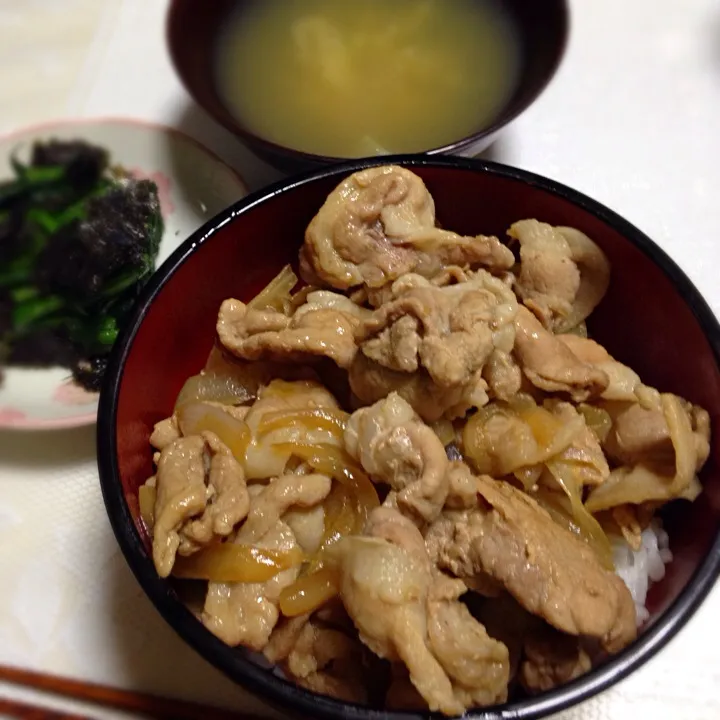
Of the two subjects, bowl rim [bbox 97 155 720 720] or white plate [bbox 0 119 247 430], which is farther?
white plate [bbox 0 119 247 430]

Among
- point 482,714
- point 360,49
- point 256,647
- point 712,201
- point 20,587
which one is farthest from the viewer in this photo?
point 360,49

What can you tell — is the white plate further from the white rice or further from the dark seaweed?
the white rice

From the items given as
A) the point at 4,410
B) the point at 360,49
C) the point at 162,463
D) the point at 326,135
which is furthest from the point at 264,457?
the point at 360,49

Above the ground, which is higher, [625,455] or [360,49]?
[625,455]

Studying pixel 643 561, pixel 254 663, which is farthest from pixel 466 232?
pixel 254 663

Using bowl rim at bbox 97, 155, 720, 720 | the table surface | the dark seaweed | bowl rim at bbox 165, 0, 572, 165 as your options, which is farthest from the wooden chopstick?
bowl rim at bbox 165, 0, 572, 165

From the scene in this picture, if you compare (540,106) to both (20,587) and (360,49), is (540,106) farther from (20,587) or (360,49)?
(20,587)

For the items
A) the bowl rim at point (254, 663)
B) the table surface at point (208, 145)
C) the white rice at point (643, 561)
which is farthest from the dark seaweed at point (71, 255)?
the white rice at point (643, 561)
